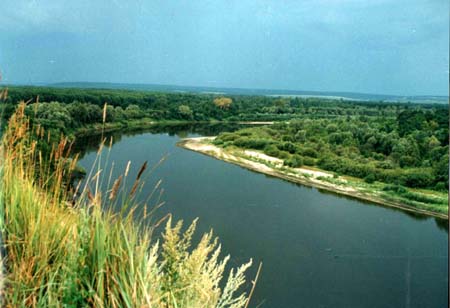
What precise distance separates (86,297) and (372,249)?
22.3 feet

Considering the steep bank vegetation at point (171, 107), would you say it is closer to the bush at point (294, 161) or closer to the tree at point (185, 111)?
the tree at point (185, 111)

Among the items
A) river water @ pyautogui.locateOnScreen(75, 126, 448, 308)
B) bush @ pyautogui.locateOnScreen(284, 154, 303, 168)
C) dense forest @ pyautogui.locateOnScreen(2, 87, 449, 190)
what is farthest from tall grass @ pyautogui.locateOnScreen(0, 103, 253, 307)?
bush @ pyautogui.locateOnScreen(284, 154, 303, 168)

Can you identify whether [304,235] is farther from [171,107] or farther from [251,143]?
[171,107]

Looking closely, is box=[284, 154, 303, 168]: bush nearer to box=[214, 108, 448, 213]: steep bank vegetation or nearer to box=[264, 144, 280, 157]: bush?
box=[214, 108, 448, 213]: steep bank vegetation

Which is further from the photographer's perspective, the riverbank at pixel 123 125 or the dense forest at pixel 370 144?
the dense forest at pixel 370 144

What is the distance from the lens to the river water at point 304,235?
17.5ft

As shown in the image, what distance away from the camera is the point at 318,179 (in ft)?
21.0

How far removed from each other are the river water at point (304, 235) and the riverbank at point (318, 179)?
179mm

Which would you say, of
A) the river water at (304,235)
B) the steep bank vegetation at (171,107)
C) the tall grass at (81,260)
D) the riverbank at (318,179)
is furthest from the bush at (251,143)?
the tall grass at (81,260)

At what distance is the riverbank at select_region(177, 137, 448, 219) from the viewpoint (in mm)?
5801

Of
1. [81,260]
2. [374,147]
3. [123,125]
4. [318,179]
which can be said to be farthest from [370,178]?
→ [81,260]

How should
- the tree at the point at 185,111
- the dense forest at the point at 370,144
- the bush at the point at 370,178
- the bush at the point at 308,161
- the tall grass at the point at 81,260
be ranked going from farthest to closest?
the bush at the point at 308,161
the bush at the point at 370,178
the dense forest at the point at 370,144
the tree at the point at 185,111
the tall grass at the point at 81,260

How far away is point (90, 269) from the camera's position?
1130mm

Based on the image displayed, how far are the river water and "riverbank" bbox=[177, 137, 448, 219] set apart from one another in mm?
179
